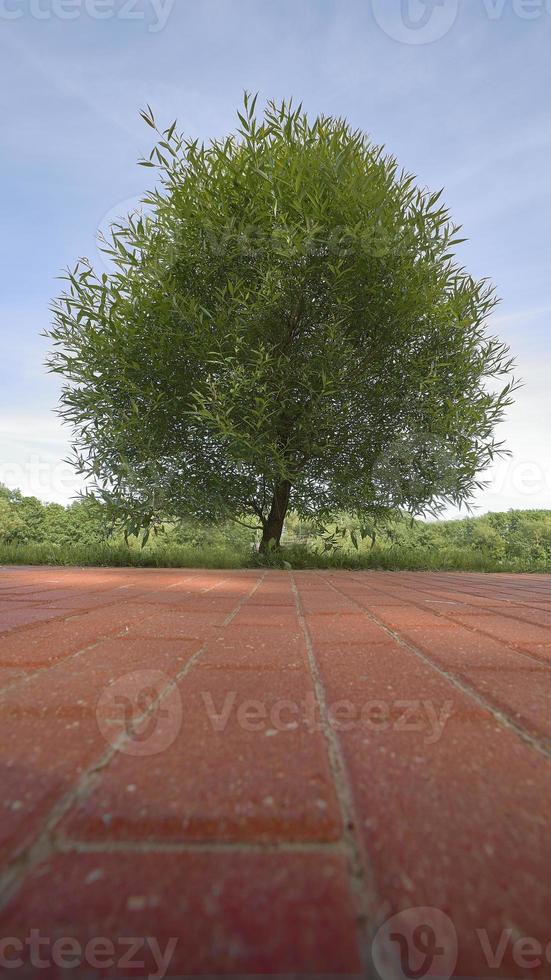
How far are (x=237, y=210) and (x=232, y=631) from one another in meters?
5.63

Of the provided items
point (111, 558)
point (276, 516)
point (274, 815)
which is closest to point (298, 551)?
point (276, 516)

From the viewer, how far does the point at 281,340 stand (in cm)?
581

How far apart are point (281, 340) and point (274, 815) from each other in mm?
5767

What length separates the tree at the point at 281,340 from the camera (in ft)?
17.4

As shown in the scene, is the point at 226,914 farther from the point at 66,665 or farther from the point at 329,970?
the point at 66,665

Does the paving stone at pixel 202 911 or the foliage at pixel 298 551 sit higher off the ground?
the foliage at pixel 298 551

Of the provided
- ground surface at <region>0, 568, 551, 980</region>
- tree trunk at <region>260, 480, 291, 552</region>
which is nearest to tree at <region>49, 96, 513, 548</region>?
tree trunk at <region>260, 480, 291, 552</region>

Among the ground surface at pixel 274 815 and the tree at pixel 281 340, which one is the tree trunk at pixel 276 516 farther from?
the ground surface at pixel 274 815

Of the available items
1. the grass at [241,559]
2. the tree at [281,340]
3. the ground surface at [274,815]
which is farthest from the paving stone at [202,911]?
the grass at [241,559]

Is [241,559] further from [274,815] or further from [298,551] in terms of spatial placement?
[274,815]

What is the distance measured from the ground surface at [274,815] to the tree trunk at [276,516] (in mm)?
5241

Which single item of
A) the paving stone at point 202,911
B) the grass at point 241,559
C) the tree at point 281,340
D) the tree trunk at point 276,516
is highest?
the tree at point 281,340

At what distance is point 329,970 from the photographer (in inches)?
15.5

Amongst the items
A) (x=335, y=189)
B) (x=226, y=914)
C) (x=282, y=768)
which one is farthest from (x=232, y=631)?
(x=335, y=189)
